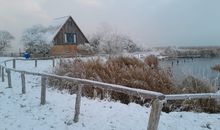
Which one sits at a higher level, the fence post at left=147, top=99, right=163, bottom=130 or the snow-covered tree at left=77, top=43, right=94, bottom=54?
the snow-covered tree at left=77, top=43, right=94, bottom=54

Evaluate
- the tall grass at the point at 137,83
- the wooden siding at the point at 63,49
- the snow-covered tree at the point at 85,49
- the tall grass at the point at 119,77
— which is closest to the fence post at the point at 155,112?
→ the tall grass at the point at 137,83

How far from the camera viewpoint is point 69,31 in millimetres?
45406

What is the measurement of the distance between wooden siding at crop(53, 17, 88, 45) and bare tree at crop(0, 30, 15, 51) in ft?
41.1

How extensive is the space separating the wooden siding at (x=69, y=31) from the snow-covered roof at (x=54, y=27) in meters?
0.51

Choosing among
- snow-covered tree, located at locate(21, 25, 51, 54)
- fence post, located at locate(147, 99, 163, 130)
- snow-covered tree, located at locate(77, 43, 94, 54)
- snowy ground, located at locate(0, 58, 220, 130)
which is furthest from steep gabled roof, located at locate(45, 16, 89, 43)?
fence post, located at locate(147, 99, 163, 130)

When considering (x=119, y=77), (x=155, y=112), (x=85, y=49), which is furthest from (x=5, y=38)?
(x=155, y=112)

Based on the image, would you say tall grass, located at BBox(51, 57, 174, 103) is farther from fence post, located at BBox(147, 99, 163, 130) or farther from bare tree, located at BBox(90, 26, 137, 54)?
bare tree, located at BBox(90, 26, 137, 54)

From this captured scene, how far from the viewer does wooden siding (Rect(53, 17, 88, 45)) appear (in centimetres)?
4412

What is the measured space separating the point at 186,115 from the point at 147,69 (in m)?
4.26

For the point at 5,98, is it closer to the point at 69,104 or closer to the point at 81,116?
the point at 69,104

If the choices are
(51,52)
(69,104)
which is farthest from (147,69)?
(51,52)

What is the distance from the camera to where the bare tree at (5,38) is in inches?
1998

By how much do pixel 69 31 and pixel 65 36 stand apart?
106 cm

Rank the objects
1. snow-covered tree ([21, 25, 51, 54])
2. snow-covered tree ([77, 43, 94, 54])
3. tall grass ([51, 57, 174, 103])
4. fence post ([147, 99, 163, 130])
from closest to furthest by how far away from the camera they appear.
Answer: fence post ([147, 99, 163, 130]) < tall grass ([51, 57, 174, 103]) < snow-covered tree ([21, 25, 51, 54]) < snow-covered tree ([77, 43, 94, 54])
